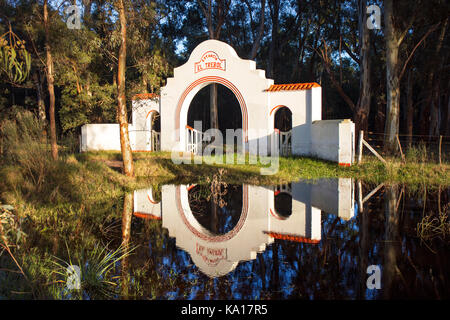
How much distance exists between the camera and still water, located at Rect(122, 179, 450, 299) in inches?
177

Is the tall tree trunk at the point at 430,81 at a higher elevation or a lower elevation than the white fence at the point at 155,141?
higher

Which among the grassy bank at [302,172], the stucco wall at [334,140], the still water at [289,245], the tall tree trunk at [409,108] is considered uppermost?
the tall tree trunk at [409,108]

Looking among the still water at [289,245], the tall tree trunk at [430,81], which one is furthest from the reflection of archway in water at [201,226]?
the tall tree trunk at [430,81]

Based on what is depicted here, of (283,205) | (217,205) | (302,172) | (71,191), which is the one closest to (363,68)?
(302,172)

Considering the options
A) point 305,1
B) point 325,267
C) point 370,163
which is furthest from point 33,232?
point 305,1

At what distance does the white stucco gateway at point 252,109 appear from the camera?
14.9m

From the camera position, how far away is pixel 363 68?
19266 millimetres

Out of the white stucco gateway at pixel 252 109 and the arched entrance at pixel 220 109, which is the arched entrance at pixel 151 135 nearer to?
the white stucco gateway at pixel 252 109

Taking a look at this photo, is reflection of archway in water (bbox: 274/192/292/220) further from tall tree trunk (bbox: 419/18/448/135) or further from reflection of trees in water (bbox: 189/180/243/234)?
tall tree trunk (bbox: 419/18/448/135)

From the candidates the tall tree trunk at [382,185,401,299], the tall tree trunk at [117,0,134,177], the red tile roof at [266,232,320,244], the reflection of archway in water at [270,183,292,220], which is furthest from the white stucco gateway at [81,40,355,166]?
the red tile roof at [266,232,320,244]

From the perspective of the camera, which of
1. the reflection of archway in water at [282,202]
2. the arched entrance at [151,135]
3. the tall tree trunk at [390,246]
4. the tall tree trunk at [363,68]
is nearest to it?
the tall tree trunk at [390,246]

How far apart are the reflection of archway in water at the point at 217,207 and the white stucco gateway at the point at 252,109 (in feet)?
16.4

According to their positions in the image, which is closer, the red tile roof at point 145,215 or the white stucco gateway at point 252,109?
the red tile roof at point 145,215

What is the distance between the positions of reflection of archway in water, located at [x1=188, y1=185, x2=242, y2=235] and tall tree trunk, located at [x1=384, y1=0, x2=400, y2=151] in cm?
875
